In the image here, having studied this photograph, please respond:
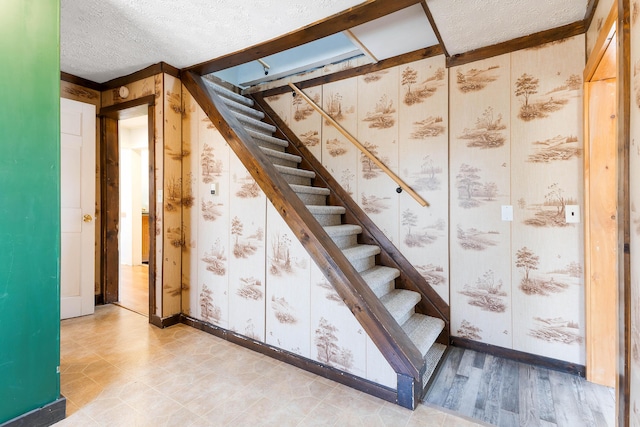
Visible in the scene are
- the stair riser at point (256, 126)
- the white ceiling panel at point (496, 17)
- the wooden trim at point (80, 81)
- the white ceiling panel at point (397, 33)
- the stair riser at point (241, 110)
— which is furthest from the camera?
the stair riser at point (241, 110)

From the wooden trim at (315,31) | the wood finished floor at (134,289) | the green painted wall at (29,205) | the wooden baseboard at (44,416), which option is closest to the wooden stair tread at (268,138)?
the wooden trim at (315,31)

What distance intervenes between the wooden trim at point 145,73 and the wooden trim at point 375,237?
1138 mm

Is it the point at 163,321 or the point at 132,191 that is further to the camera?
the point at 132,191

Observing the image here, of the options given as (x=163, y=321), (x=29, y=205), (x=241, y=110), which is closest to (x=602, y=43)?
(x=241, y=110)

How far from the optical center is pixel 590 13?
6.11ft

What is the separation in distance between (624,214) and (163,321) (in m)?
3.29

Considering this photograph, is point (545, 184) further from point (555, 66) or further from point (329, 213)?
point (329, 213)

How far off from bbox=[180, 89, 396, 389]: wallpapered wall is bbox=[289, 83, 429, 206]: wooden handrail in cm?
104

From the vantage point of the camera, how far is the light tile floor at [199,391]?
62.9 inches

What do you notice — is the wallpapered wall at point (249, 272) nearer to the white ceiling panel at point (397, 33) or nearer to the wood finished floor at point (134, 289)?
the wood finished floor at point (134, 289)

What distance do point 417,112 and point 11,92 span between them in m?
2.67

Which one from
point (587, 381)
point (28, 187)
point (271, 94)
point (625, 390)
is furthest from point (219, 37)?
point (587, 381)

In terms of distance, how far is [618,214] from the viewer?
1.28 m

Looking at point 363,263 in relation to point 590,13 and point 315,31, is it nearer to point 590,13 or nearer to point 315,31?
point 315,31
